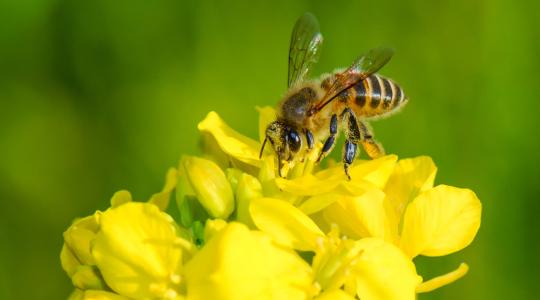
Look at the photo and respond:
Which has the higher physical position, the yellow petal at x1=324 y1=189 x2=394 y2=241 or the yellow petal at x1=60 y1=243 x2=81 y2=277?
the yellow petal at x1=324 y1=189 x2=394 y2=241

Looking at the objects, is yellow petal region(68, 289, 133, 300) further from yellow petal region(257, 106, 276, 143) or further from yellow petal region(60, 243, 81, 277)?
yellow petal region(257, 106, 276, 143)

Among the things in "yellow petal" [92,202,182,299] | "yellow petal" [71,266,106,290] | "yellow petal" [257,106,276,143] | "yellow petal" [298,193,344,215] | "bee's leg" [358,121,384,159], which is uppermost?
"yellow petal" [257,106,276,143]

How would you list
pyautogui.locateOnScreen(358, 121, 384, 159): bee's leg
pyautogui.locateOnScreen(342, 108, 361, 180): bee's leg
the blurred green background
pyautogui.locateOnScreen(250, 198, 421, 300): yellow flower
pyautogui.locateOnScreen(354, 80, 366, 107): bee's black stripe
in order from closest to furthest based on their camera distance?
pyautogui.locateOnScreen(250, 198, 421, 300): yellow flower → pyautogui.locateOnScreen(342, 108, 361, 180): bee's leg → pyautogui.locateOnScreen(358, 121, 384, 159): bee's leg → pyautogui.locateOnScreen(354, 80, 366, 107): bee's black stripe → the blurred green background

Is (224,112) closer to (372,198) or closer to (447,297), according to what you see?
(447,297)

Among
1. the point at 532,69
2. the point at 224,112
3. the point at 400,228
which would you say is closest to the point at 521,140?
the point at 532,69

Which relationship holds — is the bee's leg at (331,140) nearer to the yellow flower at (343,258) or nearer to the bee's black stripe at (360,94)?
the bee's black stripe at (360,94)

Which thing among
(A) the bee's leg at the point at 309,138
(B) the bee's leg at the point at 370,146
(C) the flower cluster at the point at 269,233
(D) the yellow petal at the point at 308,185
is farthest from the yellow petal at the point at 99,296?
(B) the bee's leg at the point at 370,146

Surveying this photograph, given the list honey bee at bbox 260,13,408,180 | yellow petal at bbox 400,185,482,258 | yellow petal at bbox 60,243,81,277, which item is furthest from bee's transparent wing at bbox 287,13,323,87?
yellow petal at bbox 60,243,81,277
